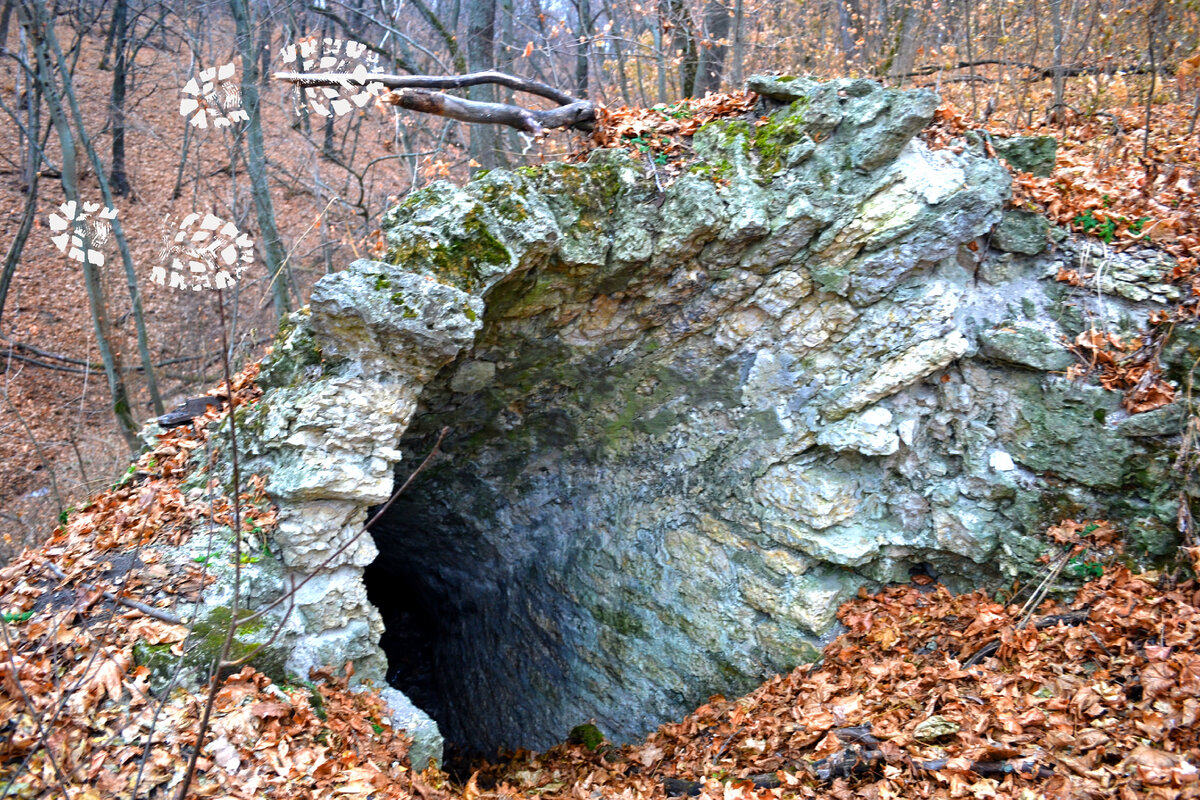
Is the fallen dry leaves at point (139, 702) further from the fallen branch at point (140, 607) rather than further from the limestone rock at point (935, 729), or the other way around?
the limestone rock at point (935, 729)

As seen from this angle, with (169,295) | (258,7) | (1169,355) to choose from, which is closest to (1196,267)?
(1169,355)

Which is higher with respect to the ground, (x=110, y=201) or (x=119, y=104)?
(x=119, y=104)

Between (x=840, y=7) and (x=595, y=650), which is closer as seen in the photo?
(x=595, y=650)

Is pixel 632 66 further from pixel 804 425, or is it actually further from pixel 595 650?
pixel 595 650

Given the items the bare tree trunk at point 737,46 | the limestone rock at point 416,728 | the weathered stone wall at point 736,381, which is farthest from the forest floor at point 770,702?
the bare tree trunk at point 737,46

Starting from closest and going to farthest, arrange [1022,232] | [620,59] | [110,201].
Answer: [1022,232]
[110,201]
[620,59]

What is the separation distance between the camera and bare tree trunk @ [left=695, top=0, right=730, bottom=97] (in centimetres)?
793

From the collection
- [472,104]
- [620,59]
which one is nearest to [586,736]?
[472,104]

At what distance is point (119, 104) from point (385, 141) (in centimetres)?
632

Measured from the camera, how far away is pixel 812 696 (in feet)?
14.7

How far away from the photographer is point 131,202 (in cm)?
1423

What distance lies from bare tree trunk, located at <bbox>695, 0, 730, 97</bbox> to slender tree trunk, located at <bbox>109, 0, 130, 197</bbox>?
10.8m

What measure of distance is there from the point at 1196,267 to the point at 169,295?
49.8ft

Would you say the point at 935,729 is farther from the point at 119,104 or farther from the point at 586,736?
the point at 119,104
